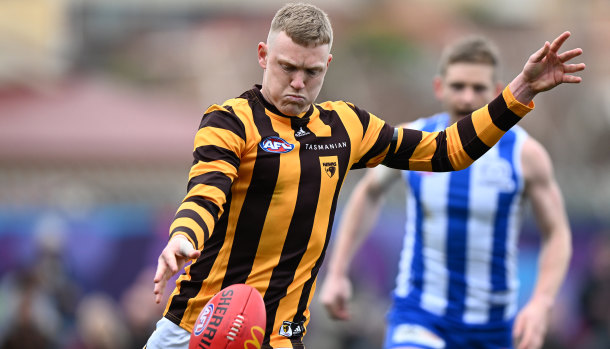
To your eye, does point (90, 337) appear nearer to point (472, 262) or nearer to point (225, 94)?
point (472, 262)

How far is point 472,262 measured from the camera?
18.4 ft

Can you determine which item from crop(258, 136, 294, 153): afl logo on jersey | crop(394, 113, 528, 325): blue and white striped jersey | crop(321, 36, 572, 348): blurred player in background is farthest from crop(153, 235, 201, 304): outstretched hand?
crop(394, 113, 528, 325): blue and white striped jersey

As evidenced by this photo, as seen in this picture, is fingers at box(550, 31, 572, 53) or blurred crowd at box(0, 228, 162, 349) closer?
fingers at box(550, 31, 572, 53)

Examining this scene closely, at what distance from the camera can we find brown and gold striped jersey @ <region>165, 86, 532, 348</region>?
3707 mm

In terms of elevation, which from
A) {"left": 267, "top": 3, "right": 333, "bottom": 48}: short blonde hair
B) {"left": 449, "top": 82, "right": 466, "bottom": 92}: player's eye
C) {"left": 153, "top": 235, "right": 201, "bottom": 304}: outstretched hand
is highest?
{"left": 449, "top": 82, "right": 466, "bottom": 92}: player's eye

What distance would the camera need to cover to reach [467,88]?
18.3 ft

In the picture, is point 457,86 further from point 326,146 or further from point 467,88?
point 326,146

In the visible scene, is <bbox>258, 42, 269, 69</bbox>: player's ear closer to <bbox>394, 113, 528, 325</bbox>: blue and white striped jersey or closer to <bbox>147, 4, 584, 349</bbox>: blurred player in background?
<bbox>147, 4, 584, 349</bbox>: blurred player in background

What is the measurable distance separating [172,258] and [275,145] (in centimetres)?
81

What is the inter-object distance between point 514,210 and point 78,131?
9134mm

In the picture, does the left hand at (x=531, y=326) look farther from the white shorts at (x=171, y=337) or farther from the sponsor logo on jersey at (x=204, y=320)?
the sponsor logo on jersey at (x=204, y=320)

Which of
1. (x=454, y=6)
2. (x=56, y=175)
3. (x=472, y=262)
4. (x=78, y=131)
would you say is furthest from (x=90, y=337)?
(x=454, y=6)

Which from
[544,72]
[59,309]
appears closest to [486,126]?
[544,72]

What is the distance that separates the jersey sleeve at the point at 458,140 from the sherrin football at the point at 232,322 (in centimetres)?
108
